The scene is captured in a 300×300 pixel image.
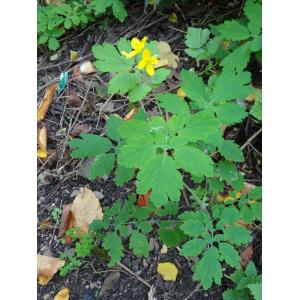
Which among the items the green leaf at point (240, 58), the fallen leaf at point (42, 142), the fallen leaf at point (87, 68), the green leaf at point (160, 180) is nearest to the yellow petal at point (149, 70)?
the green leaf at point (160, 180)

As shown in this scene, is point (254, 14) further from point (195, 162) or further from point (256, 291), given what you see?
point (256, 291)

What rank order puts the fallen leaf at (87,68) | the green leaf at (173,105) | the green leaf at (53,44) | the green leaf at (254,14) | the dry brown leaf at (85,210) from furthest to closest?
the green leaf at (53,44) < the fallen leaf at (87,68) < the dry brown leaf at (85,210) < the green leaf at (254,14) < the green leaf at (173,105)

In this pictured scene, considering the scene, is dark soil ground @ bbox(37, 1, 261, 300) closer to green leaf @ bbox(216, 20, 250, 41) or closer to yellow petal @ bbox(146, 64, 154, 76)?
green leaf @ bbox(216, 20, 250, 41)

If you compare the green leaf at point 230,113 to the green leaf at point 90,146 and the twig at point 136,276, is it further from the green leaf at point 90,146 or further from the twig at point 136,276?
the twig at point 136,276

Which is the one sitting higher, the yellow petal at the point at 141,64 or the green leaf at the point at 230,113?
the yellow petal at the point at 141,64

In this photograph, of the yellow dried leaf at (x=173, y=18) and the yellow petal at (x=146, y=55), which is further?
the yellow dried leaf at (x=173, y=18)
